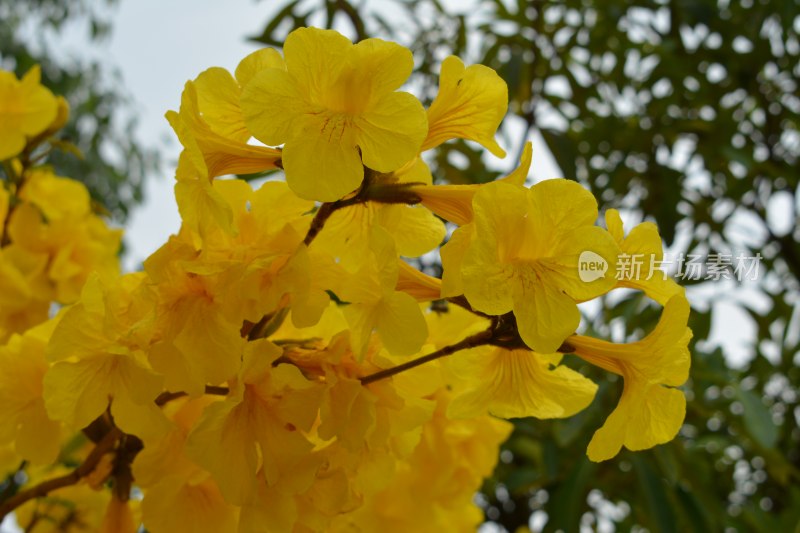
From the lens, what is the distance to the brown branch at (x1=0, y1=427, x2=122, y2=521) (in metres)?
0.57

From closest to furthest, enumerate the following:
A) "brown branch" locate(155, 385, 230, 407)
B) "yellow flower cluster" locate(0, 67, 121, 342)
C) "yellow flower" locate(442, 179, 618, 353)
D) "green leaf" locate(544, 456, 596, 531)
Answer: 1. "yellow flower" locate(442, 179, 618, 353)
2. "brown branch" locate(155, 385, 230, 407)
3. "yellow flower cluster" locate(0, 67, 121, 342)
4. "green leaf" locate(544, 456, 596, 531)

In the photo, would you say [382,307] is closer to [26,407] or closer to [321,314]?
[321,314]

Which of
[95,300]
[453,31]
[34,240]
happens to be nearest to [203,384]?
[95,300]

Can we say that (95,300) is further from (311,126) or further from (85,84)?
(85,84)

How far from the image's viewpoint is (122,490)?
615 mm

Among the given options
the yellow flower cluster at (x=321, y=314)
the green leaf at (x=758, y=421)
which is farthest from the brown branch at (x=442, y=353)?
the green leaf at (x=758, y=421)

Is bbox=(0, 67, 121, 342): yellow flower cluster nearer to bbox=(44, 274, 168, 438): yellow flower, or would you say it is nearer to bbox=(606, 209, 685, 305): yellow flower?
bbox=(44, 274, 168, 438): yellow flower

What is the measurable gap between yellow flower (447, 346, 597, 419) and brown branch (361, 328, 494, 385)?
0.04 meters

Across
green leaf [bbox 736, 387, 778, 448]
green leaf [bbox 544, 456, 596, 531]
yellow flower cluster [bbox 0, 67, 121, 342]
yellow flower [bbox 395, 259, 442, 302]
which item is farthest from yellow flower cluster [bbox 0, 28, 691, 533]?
green leaf [bbox 736, 387, 778, 448]

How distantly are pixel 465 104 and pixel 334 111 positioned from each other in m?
0.11

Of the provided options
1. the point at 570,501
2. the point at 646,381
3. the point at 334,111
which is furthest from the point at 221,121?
the point at 570,501

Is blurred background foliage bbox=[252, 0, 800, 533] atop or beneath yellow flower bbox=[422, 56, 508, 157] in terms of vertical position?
beneath

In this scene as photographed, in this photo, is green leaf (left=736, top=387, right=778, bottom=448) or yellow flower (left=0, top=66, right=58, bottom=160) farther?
green leaf (left=736, top=387, right=778, bottom=448)

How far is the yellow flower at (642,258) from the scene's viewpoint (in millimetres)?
473
